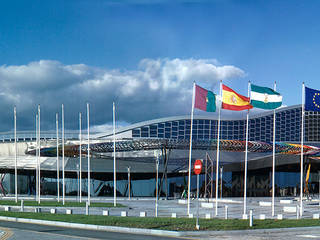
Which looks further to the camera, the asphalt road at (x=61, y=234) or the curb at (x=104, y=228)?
the curb at (x=104, y=228)

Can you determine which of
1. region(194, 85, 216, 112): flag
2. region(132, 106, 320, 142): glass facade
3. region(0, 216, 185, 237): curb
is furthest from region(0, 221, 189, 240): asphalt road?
region(132, 106, 320, 142): glass facade

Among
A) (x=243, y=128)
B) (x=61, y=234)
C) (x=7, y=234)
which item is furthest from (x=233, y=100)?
(x=243, y=128)

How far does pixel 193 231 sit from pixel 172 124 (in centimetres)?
7333

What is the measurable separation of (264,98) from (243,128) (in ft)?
228

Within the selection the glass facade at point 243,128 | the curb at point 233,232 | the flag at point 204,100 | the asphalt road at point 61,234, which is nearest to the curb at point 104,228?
the curb at point 233,232

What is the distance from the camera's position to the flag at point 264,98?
98.4 ft

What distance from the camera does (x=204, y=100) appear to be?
29.1 meters

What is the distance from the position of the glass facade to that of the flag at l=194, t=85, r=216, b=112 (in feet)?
204

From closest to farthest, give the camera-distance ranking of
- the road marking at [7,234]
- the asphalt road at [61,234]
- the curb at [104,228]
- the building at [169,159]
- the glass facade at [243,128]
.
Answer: the road marking at [7,234] < the asphalt road at [61,234] < the curb at [104,228] < the building at [169,159] < the glass facade at [243,128]

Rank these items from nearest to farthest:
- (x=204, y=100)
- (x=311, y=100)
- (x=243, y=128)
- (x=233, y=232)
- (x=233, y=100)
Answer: (x=233, y=232) < (x=204, y=100) < (x=233, y=100) < (x=311, y=100) < (x=243, y=128)

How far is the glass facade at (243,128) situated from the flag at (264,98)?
6171cm

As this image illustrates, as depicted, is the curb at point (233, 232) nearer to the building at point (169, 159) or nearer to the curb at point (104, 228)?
the curb at point (104, 228)

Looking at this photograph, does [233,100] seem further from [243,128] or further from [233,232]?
[243,128]

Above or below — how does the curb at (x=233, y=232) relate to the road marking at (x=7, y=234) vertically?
below
